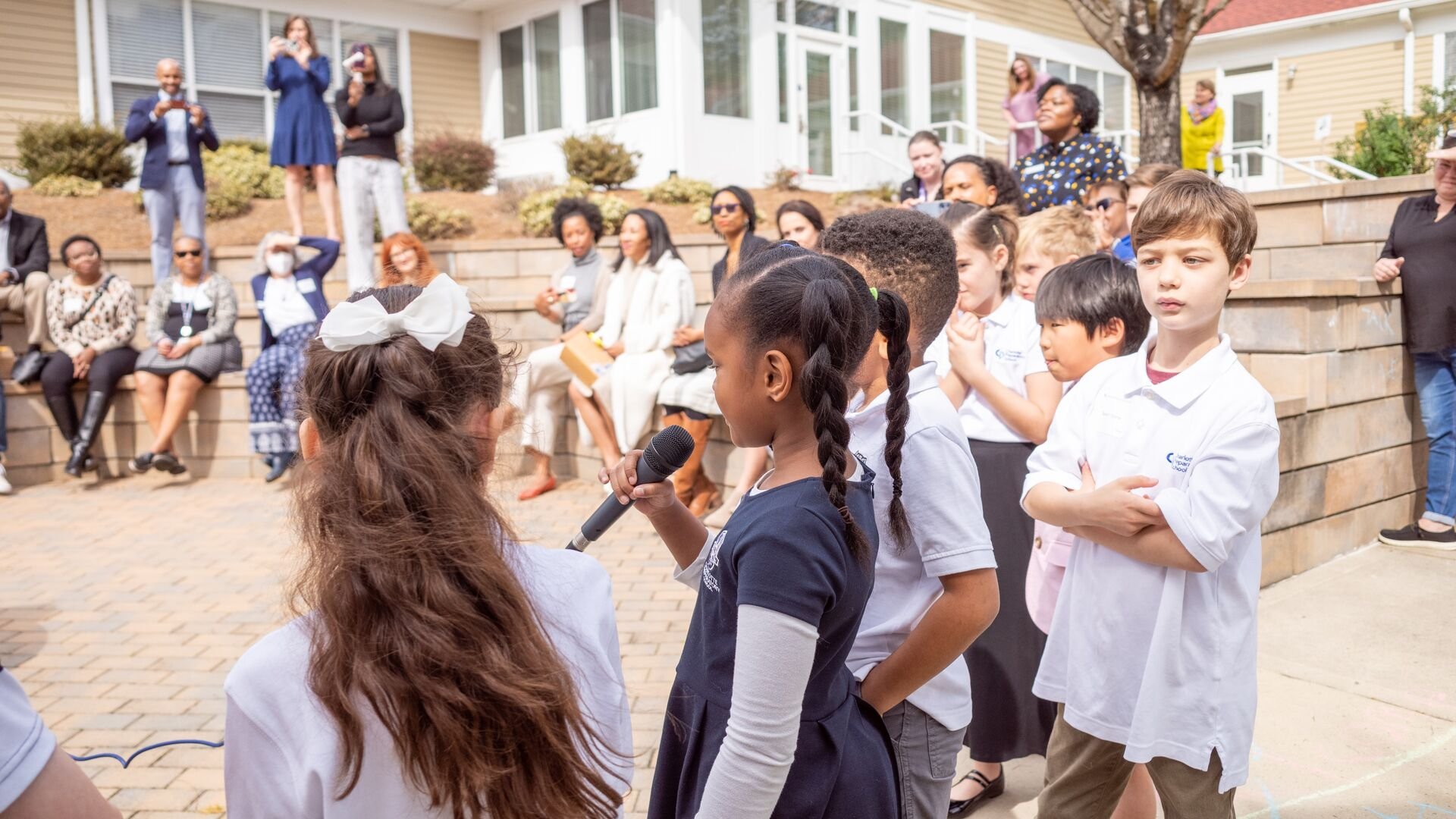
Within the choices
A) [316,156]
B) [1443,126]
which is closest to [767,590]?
[316,156]

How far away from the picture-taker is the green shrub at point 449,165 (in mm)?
14938

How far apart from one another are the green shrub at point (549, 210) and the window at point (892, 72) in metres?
7.27

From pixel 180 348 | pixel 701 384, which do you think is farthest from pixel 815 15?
pixel 701 384

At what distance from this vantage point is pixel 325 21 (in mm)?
16625

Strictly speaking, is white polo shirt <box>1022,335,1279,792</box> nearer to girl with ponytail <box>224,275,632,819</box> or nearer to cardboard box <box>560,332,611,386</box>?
girl with ponytail <box>224,275,632,819</box>

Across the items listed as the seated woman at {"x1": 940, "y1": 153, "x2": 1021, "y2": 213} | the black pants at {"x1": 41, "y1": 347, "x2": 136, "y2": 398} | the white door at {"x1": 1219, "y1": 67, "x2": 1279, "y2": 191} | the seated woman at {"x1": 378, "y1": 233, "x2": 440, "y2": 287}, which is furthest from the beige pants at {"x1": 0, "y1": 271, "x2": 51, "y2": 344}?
the white door at {"x1": 1219, "y1": 67, "x2": 1279, "y2": 191}

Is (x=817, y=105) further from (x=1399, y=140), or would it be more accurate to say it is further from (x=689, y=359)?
(x=689, y=359)

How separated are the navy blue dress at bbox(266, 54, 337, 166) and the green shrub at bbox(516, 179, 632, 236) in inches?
104

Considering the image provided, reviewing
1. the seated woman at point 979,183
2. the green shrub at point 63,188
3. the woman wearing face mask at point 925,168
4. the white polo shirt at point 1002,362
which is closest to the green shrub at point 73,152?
the green shrub at point 63,188

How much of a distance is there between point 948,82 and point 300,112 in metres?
12.7

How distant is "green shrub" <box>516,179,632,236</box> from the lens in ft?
39.4

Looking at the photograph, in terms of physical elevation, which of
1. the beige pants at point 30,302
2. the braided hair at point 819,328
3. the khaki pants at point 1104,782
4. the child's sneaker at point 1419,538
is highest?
the beige pants at point 30,302

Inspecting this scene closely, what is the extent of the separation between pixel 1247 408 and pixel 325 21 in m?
17.3

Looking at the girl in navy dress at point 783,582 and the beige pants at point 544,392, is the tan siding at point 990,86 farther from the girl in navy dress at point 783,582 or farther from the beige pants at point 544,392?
the girl in navy dress at point 783,582
